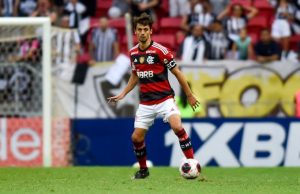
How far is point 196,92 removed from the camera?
17688 millimetres

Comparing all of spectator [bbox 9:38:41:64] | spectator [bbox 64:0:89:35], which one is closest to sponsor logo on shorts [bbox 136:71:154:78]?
spectator [bbox 9:38:41:64]

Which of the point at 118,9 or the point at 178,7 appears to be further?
the point at 178,7

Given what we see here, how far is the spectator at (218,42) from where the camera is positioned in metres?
18.6

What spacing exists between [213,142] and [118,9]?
5518mm

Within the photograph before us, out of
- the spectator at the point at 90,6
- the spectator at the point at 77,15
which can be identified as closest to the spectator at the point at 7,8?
the spectator at the point at 77,15

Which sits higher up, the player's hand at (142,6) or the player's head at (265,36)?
the player's hand at (142,6)

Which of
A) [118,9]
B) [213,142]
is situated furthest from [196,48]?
[118,9]

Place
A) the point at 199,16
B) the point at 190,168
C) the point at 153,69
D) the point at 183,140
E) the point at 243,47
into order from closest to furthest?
the point at 190,168 → the point at 183,140 → the point at 153,69 → the point at 243,47 → the point at 199,16

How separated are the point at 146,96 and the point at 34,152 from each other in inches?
233

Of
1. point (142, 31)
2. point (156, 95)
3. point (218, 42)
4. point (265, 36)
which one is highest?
point (142, 31)

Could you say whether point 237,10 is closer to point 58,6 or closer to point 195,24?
point 195,24

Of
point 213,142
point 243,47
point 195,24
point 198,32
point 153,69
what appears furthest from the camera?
point 195,24

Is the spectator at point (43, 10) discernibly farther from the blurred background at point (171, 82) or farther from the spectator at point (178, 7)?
the spectator at point (178, 7)

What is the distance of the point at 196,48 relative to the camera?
18422 mm
